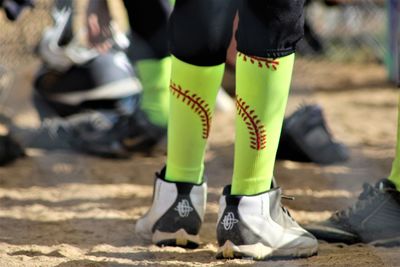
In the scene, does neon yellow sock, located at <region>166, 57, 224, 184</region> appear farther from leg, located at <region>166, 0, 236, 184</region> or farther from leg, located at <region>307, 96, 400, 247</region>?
leg, located at <region>307, 96, 400, 247</region>

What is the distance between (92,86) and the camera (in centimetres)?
349

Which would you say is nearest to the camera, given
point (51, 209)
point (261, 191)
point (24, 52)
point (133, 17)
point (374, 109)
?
point (261, 191)

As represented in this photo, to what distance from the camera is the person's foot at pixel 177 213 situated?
83.9 inches

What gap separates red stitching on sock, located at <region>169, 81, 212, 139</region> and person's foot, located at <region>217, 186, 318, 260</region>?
0.63ft

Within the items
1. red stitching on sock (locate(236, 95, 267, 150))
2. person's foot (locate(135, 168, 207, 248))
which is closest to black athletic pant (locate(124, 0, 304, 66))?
red stitching on sock (locate(236, 95, 267, 150))

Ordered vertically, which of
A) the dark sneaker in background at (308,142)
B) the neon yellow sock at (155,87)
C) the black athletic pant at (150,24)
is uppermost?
the black athletic pant at (150,24)

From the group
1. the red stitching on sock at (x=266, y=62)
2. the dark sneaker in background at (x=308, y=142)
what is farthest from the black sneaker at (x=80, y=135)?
the red stitching on sock at (x=266, y=62)

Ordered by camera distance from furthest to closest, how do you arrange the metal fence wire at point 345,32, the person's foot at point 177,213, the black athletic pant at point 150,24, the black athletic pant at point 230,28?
the metal fence wire at point 345,32 → the black athletic pant at point 150,24 → the person's foot at point 177,213 → the black athletic pant at point 230,28

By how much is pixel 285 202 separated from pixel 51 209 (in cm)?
68

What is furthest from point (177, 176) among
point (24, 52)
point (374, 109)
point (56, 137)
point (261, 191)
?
point (24, 52)

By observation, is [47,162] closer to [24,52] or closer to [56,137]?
[56,137]

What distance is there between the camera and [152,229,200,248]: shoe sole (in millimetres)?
2131

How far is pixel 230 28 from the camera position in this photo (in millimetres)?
2064

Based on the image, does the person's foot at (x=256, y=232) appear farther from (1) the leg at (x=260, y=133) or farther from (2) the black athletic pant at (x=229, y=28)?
(2) the black athletic pant at (x=229, y=28)
